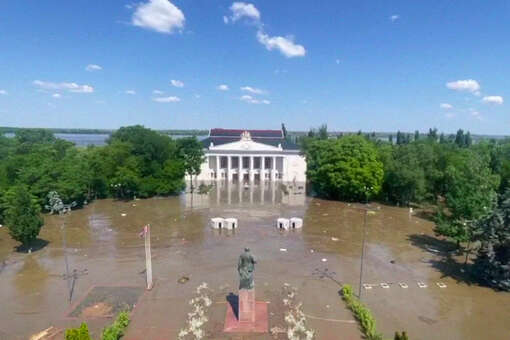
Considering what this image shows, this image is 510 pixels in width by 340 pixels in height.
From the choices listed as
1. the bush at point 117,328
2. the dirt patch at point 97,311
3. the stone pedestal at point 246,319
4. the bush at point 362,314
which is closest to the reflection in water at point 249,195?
the dirt patch at point 97,311

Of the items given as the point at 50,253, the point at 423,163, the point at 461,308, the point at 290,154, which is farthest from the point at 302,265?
the point at 290,154

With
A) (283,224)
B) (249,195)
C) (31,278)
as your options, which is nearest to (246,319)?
(31,278)

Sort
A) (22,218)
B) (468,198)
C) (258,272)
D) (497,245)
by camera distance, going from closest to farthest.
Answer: (497,245)
(258,272)
(22,218)
(468,198)

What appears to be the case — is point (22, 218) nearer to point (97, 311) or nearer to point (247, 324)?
point (97, 311)

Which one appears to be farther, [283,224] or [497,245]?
[283,224]

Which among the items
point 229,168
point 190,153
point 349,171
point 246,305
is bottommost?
point 246,305

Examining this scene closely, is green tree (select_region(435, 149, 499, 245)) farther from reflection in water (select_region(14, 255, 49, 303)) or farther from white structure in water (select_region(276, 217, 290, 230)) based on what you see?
reflection in water (select_region(14, 255, 49, 303))

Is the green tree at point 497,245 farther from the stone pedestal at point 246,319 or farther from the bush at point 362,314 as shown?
the stone pedestal at point 246,319
